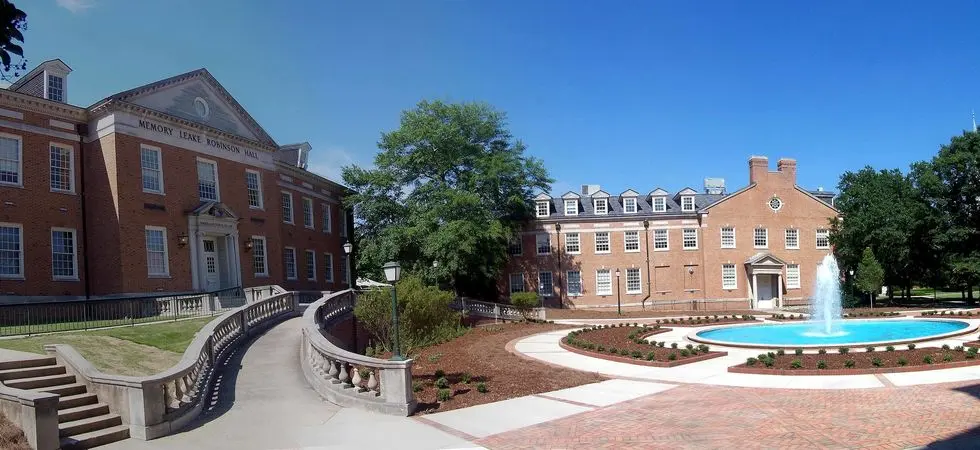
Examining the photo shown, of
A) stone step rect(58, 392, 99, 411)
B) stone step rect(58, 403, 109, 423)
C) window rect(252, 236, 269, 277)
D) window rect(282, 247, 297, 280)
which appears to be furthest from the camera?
window rect(282, 247, 297, 280)

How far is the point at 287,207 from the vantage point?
123 feet

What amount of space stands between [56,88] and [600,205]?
119 ft

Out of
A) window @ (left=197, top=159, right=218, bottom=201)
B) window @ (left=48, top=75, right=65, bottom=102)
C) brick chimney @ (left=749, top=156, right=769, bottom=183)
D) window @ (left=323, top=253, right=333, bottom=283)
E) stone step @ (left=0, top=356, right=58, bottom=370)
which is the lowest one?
stone step @ (left=0, top=356, right=58, bottom=370)

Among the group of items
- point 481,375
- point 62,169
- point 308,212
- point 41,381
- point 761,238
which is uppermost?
point 62,169

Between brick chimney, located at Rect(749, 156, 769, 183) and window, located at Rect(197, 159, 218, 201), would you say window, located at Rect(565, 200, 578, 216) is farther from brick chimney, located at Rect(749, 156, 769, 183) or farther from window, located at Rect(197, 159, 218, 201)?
window, located at Rect(197, 159, 218, 201)

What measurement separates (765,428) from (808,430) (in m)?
0.60

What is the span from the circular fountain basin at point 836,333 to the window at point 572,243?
67.4 feet

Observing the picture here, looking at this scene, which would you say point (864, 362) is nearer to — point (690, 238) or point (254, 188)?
point (254, 188)

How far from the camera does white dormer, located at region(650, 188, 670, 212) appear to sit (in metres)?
51.6

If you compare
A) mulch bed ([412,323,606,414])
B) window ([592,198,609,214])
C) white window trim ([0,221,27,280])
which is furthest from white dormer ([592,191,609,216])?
white window trim ([0,221,27,280])

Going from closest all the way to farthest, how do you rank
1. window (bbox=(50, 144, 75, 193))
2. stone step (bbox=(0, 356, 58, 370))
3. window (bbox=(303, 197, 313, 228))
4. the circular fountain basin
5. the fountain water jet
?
stone step (bbox=(0, 356, 58, 370)) < the circular fountain basin < window (bbox=(50, 144, 75, 193)) < the fountain water jet < window (bbox=(303, 197, 313, 228))

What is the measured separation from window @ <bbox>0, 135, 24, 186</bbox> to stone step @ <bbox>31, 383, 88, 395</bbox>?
16898mm

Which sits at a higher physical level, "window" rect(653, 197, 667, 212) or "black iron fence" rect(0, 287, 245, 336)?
"window" rect(653, 197, 667, 212)

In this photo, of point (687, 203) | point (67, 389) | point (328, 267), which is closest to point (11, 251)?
point (67, 389)
